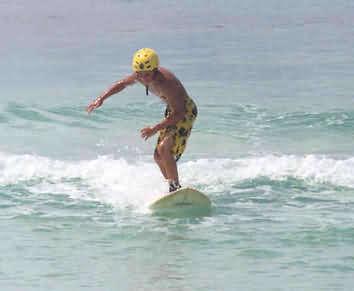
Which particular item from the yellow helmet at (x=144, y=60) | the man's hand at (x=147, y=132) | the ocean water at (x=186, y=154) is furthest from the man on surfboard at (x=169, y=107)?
the ocean water at (x=186, y=154)

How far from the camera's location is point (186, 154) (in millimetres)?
14344

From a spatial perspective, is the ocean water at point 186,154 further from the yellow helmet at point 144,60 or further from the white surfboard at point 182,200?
the yellow helmet at point 144,60

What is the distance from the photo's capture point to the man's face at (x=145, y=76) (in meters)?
11.2

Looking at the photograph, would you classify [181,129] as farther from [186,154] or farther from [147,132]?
[186,154]

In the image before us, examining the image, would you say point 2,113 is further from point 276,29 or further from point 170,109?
point 276,29

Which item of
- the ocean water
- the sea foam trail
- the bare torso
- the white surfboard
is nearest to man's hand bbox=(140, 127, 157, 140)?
the bare torso

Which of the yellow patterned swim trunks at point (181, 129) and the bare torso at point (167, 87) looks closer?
the bare torso at point (167, 87)

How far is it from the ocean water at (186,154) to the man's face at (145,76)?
121 centimetres

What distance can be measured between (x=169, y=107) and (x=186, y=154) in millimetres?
2839

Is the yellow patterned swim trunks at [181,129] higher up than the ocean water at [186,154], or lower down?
higher up

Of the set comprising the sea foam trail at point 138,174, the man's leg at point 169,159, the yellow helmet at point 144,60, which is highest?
the yellow helmet at point 144,60

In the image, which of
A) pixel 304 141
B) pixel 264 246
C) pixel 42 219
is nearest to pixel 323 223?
pixel 264 246

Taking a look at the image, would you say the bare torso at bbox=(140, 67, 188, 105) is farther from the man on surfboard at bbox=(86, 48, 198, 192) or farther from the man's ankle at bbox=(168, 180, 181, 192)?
the man's ankle at bbox=(168, 180, 181, 192)

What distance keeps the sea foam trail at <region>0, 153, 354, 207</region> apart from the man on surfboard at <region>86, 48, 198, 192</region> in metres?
0.57
